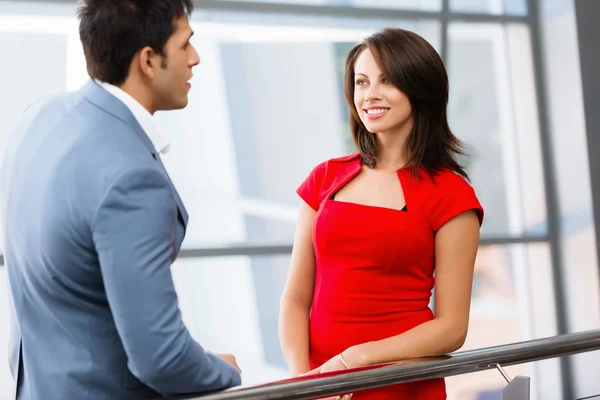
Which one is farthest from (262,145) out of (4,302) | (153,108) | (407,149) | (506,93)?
(153,108)

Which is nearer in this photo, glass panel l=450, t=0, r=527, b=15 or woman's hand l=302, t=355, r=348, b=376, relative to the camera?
woman's hand l=302, t=355, r=348, b=376

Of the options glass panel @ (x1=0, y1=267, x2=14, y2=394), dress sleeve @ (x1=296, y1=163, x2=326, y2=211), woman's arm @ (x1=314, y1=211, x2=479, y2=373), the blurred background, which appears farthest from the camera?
the blurred background

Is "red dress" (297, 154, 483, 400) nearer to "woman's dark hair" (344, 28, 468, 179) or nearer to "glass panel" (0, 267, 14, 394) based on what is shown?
"woman's dark hair" (344, 28, 468, 179)

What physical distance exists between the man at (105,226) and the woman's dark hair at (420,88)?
27.9 inches

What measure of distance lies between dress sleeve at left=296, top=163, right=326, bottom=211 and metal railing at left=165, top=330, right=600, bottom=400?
2.07 ft

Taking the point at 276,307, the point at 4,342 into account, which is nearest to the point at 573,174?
the point at 276,307

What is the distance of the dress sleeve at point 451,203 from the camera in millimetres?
1929

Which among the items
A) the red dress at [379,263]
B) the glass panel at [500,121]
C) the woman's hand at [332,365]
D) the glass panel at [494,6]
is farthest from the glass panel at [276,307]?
the woman's hand at [332,365]

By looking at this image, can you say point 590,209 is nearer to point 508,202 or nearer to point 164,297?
point 508,202

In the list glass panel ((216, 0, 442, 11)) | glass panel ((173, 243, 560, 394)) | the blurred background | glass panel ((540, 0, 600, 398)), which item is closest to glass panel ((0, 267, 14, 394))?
the blurred background

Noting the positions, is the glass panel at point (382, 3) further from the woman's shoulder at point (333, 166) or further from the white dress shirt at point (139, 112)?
the white dress shirt at point (139, 112)

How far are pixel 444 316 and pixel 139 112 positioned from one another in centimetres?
88

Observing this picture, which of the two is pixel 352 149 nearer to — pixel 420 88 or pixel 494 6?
pixel 494 6

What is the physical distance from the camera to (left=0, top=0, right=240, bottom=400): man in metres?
1.25
